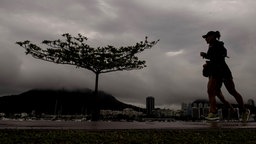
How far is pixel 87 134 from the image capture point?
6.00 m

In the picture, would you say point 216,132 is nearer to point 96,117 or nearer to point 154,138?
point 154,138

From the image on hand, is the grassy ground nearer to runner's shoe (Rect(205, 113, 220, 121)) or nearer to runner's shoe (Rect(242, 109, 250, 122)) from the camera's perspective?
runner's shoe (Rect(205, 113, 220, 121))

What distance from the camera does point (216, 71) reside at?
9.12 m

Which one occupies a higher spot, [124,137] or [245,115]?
[245,115]

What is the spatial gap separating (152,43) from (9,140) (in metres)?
20.6

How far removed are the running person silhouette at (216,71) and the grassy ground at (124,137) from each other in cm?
239

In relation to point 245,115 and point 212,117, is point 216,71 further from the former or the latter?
point 245,115

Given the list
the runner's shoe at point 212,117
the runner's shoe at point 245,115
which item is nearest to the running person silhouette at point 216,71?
the runner's shoe at point 212,117

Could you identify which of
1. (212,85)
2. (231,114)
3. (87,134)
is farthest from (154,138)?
(231,114)

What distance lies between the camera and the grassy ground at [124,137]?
212 inches

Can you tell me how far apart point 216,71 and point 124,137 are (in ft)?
12.9

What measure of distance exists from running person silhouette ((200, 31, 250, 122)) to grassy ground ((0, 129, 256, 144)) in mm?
2386

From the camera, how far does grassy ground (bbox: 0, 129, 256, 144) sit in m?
5.39

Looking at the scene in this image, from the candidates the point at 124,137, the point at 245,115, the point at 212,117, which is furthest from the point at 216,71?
the point at 124,137
